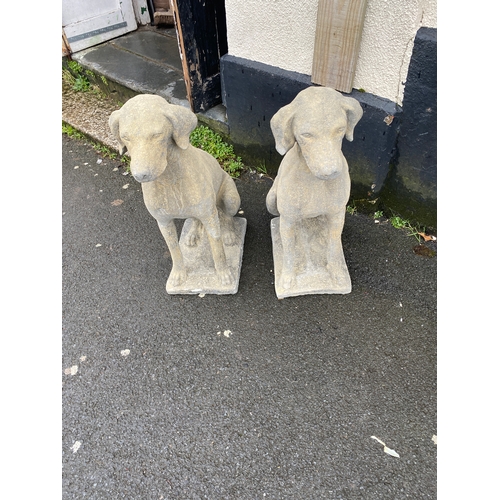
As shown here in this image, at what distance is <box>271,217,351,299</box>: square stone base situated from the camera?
260 cm

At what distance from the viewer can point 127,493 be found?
6.51 ft

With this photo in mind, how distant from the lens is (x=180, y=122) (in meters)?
1.75

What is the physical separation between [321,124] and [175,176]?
78cm

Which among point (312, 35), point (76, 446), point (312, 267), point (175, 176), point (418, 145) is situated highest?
point (312, 35)

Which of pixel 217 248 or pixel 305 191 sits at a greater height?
pixel 305 191

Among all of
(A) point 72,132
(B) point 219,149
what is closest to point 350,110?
(B) point 219,149

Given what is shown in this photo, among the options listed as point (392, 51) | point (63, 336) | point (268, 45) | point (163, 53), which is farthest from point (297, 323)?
point (163, 53)

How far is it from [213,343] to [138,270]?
921 mm

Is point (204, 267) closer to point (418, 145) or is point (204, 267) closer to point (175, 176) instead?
point (175, 176)

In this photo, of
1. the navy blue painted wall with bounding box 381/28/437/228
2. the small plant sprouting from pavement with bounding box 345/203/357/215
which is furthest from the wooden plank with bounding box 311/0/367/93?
the small plant sprouting from pavement with bounding box 345/203/357/215

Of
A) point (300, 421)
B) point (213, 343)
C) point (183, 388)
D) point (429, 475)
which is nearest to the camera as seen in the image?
point (429, 475)

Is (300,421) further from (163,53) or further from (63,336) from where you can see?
(163,53)

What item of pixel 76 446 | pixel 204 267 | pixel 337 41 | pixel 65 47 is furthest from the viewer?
pixel 65 47

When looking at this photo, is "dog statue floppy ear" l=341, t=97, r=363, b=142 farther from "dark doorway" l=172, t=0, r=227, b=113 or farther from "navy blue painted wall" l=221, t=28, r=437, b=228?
"dark doorway" l=172, t=0, r=227, b=113
